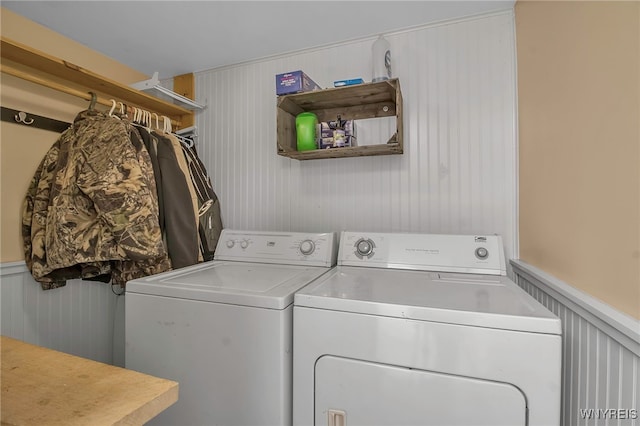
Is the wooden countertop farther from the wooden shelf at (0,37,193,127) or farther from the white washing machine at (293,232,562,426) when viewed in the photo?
the wooden shelf at (0,37,193,127)

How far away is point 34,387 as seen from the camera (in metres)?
0.51

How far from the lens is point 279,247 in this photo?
5.55ft

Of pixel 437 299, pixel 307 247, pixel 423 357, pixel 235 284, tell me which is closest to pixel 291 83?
pixel 307 247

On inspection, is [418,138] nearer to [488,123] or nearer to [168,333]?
[488,123]

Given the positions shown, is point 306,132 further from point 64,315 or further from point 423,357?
point 64,315

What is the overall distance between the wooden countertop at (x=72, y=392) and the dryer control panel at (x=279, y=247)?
1080 mm

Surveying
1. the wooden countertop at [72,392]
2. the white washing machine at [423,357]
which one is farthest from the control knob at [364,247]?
the wooden countertop at [72,392]

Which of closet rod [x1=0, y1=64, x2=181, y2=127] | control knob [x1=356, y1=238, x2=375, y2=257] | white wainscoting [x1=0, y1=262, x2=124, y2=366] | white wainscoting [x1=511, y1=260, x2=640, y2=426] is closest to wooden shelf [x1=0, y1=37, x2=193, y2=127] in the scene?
closet rod [x1=0, y1=64, x2=181, y2=127]

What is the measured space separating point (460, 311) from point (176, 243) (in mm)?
1402

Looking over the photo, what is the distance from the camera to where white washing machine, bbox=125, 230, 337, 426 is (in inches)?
40.4

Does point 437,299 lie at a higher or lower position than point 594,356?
higher

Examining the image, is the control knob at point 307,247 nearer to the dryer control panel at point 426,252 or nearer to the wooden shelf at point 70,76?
the dryer control panel at point 426,252

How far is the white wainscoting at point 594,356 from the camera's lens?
728mm

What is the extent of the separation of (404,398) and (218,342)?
0.65 meters
